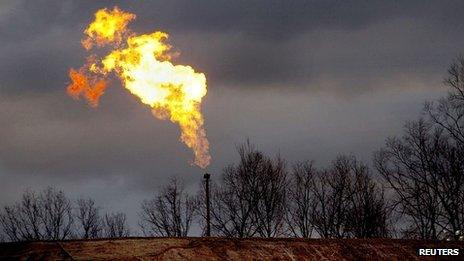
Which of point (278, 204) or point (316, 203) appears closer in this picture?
point (278, 204)

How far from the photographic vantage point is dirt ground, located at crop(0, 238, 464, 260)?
7861 millimetres

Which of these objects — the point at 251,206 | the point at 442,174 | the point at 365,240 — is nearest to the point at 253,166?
the point at 251,206

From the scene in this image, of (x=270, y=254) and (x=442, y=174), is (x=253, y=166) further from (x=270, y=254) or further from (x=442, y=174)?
(x=270, y=254)

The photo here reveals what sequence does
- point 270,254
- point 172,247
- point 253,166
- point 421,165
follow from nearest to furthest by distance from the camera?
point 172,247 < point 270,254 < point 421,165 < point 253,166

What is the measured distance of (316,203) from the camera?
5875 centimetres

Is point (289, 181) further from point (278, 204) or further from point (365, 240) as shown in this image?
point (365, 240)

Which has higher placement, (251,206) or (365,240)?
(251,206)

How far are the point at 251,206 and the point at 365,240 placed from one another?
4292 centimetres

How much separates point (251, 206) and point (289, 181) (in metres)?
5.10

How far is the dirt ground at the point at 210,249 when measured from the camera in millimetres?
7861

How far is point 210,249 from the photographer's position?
8.77 meters

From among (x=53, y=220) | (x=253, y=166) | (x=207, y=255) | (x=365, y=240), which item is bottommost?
(x=207, y=255)

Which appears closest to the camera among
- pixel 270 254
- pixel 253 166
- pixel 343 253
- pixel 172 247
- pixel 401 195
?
pixel 172 247

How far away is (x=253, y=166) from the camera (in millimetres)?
52625
